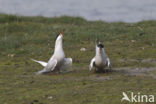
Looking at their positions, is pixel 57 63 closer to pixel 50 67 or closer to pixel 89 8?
pixel 50 67

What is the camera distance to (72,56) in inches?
448

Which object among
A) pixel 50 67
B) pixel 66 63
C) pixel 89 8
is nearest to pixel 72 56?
pixel 66 63

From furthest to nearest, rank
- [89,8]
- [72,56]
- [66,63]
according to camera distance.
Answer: [89,8] → [72,56] → [66,63]

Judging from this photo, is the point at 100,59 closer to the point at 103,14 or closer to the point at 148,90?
the point at 148,90

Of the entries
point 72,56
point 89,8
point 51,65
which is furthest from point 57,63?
point 89,8

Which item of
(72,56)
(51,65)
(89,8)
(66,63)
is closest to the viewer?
(51,65)

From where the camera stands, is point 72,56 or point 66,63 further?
point 72,56

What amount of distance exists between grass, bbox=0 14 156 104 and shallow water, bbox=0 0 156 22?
15.3ft

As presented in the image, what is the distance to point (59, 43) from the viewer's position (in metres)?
9.94

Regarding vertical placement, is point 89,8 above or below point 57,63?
above

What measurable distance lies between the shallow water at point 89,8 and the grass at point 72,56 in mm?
4667

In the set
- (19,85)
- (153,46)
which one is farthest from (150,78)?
(153,46)

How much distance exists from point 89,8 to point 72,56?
11.5m

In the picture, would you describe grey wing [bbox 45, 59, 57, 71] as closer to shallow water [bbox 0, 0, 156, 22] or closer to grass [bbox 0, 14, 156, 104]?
grass [bbox 0, 14, 156, 104]
